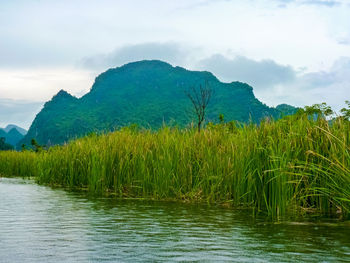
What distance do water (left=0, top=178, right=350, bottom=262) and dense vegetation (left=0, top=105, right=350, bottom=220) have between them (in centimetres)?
63

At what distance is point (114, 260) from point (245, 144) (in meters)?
4.70

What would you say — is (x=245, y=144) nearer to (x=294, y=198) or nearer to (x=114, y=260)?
(x=294, y=198)

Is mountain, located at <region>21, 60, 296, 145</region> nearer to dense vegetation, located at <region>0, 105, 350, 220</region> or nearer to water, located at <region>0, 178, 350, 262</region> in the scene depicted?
dense vegetation, located at <region>0, 105, 350, 220</region>

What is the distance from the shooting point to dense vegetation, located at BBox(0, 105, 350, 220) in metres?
7.48

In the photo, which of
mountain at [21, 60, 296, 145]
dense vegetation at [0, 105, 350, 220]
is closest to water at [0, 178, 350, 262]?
dense vegetation at [0, 105, 350, 220]

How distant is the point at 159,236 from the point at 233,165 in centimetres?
342

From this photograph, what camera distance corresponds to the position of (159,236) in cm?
609

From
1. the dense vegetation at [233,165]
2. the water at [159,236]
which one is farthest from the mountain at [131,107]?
the water at [159,236]

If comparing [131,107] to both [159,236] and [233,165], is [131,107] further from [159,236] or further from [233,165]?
[159,236]

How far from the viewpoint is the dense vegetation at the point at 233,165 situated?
748 cm

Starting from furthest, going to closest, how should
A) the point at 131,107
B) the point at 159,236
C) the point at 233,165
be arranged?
the point at 131,107 → the point at 233,165 → the point at 159,236

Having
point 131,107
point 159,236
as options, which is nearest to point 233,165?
point 159,236

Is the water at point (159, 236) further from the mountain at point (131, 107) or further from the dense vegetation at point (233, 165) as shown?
the mountain at point (131, 107)

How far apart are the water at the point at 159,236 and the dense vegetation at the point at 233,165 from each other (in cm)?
63
